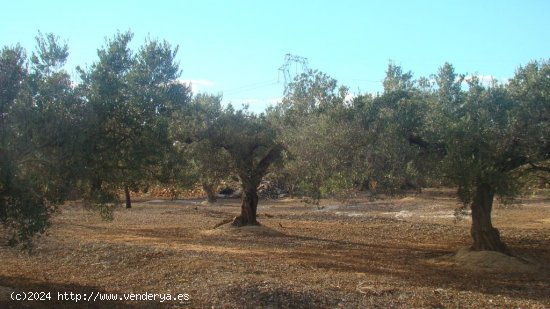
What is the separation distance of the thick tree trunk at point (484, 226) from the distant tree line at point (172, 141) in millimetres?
37

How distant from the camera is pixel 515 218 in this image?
32.0m

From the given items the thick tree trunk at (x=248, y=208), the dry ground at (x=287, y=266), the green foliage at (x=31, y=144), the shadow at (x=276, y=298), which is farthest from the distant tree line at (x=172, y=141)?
the thick tree trunk at (x=248, y=208)

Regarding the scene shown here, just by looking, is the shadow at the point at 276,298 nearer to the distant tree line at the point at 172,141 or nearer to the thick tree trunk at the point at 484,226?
the distant tree line at the point at 172,141

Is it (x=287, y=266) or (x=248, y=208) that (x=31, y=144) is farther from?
(x=248, y=208)

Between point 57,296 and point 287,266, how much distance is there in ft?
22.1

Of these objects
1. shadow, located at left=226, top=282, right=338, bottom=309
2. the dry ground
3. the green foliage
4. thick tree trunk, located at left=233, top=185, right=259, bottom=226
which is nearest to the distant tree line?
the green foliage

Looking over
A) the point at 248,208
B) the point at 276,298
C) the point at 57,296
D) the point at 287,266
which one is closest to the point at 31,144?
the point at 57,296

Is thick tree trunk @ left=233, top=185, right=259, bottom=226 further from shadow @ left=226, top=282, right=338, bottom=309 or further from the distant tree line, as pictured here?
shadow @ left=226, top=282, right=338, bottom=309

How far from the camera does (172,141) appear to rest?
1576 cm

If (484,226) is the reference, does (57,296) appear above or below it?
below

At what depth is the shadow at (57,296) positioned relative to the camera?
9.99m

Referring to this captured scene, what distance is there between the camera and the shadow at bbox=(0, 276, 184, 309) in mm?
9992

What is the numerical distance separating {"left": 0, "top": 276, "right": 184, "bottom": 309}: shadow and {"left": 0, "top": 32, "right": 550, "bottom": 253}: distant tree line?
1167 millimetres

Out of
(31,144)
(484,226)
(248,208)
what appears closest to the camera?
(31,144)
